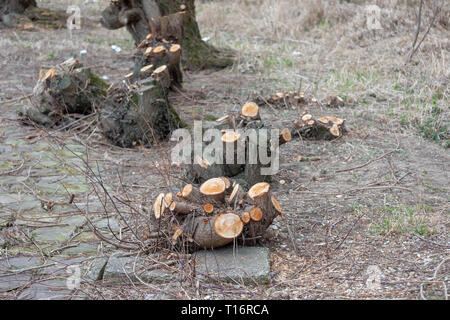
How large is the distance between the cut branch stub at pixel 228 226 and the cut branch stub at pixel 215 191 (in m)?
0.16

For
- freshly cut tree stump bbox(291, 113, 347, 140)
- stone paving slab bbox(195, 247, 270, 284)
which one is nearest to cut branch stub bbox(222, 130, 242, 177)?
stone paving slab bbox(195, 247, 270, 284)

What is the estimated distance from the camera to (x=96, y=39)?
11.5 meters

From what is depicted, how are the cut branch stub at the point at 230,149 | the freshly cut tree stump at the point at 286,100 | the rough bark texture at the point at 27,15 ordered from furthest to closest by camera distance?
the rough bark texture at the point at 27,15
the freshly cut tree stump at the point at 286,100
the cut branch stub at the point at 230,149

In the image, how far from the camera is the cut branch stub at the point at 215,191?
11.9 feet

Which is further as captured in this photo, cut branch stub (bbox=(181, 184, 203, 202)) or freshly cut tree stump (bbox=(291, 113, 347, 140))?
freshly cut tree stump (bbox=(291, 113, 347, 140))

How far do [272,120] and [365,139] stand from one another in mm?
1140

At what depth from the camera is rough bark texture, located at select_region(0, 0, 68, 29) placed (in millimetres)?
12500

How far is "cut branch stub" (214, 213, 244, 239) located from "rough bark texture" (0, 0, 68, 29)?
10304mm

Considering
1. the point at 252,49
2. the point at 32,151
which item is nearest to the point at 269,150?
the point at 32,151

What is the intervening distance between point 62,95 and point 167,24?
5.75 feet

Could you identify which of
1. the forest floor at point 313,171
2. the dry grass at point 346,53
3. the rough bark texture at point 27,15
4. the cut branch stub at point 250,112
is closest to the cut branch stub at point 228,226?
the forest floor at point 313,171

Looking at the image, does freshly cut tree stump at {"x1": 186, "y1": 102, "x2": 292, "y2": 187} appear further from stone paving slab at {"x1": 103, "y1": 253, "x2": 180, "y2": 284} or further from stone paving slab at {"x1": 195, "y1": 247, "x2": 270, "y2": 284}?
stone paving slab at {"x1": 103, "y1": 253, "x2": 180, "y2": 284}

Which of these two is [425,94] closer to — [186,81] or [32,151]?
[186,81]

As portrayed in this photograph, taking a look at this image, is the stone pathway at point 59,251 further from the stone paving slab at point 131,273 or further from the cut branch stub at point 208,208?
the cut branch stub at point 208,208
